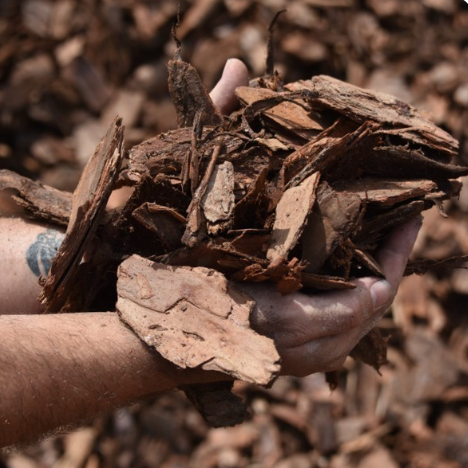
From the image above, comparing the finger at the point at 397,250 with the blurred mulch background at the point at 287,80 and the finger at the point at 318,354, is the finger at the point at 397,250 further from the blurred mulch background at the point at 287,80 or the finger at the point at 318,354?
the blurred mulch background at the point at 287,80

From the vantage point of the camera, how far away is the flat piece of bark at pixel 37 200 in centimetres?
185

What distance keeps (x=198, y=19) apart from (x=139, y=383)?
10.2 feet

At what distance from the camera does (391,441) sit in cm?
341

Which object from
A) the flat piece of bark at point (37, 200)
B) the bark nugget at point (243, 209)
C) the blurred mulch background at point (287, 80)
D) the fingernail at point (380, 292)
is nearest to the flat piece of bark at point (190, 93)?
the bark nugget at point (243, 209)

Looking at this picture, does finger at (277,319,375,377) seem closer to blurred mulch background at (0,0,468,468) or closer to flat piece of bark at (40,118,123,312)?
flat piece of bark at (40,118,123,312)

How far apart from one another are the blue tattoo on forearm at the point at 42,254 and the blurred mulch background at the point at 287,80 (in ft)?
5.62

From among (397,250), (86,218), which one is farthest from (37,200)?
(397,250)

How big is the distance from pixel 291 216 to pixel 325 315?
0.83 ft

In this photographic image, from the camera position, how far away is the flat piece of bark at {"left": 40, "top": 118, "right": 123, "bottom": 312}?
5.09ft

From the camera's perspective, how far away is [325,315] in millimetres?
1494

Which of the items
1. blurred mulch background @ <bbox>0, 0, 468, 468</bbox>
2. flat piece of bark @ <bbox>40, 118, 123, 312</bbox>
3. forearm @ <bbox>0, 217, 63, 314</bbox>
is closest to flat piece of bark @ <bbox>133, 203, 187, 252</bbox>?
flat piece of bark @ <bbox>40, 118, 123, 312</bbox>

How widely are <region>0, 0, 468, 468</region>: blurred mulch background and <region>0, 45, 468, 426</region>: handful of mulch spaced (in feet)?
6.04

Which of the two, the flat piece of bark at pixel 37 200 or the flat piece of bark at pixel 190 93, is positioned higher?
the flat piece of bark at pixel 190 93

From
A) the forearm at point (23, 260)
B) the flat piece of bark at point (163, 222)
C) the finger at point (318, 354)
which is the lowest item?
the finger at point (318, 354)
